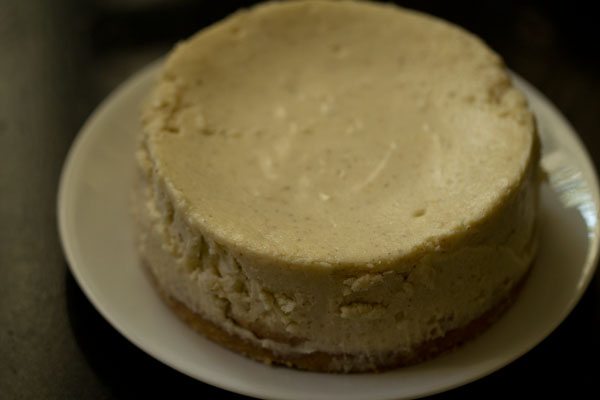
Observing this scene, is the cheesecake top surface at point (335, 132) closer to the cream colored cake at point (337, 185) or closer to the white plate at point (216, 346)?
the cream colored cake at point (337, 185)

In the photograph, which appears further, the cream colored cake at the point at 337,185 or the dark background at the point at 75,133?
the dark background at the point at 75,133

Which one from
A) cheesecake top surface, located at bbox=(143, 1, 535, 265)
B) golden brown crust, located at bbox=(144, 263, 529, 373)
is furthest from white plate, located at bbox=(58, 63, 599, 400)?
cheesecake top surface, located at bbox=(143, 1, 535, 265)

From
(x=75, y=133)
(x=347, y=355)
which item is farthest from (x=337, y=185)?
(x=75, y=133)

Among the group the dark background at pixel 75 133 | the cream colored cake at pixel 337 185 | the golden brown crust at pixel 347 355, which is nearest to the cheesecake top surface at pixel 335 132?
the cream colored cake at pixel 337 185

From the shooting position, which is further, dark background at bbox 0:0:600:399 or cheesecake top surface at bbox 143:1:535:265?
dark background at bbox 0:0:600:399

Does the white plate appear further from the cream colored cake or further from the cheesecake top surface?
the cheesecake top surface

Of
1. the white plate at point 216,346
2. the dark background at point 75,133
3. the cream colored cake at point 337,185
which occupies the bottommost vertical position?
the dark background at point 75,133

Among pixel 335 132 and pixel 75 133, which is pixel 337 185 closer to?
pixel 335 132
